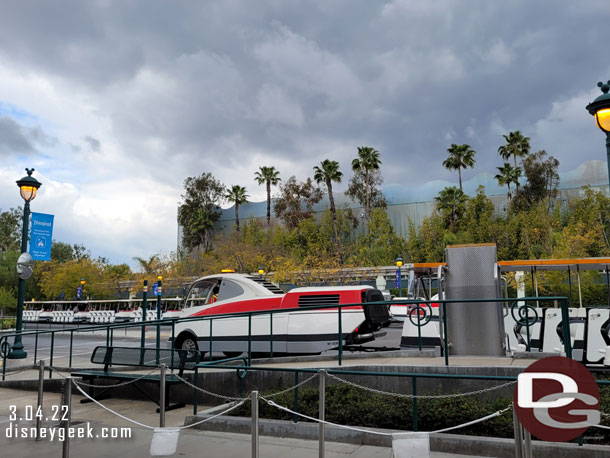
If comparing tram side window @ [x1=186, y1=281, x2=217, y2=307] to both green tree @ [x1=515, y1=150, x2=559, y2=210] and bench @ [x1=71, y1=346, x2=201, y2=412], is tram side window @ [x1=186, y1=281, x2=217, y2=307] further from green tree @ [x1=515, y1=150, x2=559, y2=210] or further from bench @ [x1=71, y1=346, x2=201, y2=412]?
green tree @ [x1=515, y1=150, x2=559, y2=210]

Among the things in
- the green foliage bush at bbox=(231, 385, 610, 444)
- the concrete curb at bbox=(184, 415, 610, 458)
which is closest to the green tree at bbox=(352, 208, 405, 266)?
the green foliage bush at bbox=(231, 385, 610, 444)

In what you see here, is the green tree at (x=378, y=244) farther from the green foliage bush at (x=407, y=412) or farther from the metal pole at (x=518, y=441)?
Result: the metal pole at (x=518, y=441)

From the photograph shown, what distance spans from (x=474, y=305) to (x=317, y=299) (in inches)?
160

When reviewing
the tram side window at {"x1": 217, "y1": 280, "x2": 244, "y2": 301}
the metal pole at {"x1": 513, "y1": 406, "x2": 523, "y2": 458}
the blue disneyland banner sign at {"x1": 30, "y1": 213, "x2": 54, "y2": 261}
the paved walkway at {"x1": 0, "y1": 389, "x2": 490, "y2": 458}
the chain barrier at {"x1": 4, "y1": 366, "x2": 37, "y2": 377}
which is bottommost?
the chain barrier at {"x1": 4, "y1": 366, "x2": 37, "y2": 377}

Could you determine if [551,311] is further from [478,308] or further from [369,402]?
[369,402]

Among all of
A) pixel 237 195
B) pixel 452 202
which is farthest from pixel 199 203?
pixel 452 202

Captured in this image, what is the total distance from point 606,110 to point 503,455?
18.7 feet

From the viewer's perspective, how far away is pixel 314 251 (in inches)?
2325

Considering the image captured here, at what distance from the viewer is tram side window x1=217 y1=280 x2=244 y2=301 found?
1417cm

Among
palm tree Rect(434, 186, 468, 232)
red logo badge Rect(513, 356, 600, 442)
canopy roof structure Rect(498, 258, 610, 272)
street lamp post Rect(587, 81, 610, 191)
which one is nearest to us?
red logo badge Rect(513, 356, 600, 442)

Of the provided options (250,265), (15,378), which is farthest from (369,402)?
(250,265)

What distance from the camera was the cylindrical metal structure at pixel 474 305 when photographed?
10242mm

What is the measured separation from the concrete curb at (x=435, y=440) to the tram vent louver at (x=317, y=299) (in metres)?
5.19

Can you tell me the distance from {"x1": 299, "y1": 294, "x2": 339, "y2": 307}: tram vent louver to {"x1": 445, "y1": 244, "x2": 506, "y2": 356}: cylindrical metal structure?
3.14 meters
